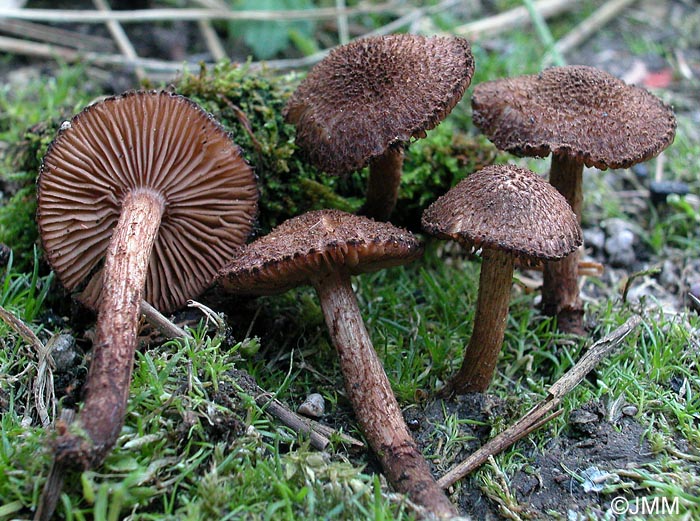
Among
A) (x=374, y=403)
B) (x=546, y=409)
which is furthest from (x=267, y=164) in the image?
(x=546, y=409)

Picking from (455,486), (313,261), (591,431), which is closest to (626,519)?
(591,431)

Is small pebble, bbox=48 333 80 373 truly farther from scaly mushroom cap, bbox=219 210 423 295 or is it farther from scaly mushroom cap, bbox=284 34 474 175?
scaly mushroom cap, bbox=284 34 474 175

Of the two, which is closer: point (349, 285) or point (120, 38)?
point (349, 285)

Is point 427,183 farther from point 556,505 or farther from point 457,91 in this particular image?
point 556,505

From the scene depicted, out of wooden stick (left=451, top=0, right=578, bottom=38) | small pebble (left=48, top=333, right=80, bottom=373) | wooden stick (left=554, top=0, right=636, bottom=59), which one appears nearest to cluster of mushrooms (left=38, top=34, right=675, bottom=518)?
small pebble (left=48, top=333, right=80, bottom=373)

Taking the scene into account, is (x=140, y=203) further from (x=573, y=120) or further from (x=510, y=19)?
(x=510, y=19)
